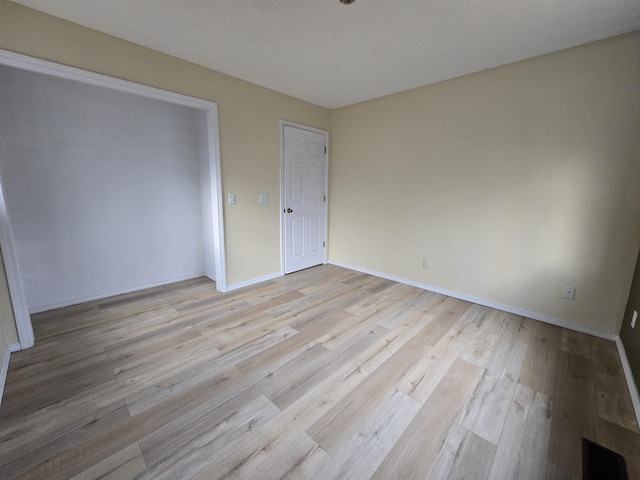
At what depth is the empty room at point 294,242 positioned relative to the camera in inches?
55.4

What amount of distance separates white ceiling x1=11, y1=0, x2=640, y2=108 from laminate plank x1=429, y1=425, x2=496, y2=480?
261 cm

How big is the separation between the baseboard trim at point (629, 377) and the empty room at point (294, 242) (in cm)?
3

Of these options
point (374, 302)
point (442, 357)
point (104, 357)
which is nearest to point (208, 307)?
point (104, 357)

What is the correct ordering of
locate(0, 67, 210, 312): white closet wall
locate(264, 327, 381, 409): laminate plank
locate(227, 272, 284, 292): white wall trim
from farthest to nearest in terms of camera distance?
locate(227, 272, 284, 292): white wall trim < locate(0, 67, 210, 312): white closet wall < locate(264, 327, 381, 409): laminate plank

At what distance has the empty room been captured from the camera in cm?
141

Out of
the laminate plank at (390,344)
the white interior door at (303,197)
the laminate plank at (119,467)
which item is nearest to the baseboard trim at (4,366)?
the laminate plank at (119,467)

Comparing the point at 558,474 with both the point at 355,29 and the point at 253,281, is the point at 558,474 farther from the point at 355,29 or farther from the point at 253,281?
the point at 253,281

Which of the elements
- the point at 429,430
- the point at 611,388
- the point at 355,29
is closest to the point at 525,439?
the point at 429,430

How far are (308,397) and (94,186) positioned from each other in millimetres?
3124

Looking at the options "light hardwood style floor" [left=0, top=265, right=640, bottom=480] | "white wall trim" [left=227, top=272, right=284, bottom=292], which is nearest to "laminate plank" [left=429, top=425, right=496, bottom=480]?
"light hardwood style floor" [left=0, top=265, right=640, bottom=480]

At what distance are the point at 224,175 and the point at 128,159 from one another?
115 cm

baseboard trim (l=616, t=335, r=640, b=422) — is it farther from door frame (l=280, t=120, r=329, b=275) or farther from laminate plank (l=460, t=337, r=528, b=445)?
door frame (l=280, t=120, r=329, b=275)

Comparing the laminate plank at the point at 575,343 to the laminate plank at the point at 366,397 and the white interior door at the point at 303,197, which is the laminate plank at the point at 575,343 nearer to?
the laminate plank at the point at 366,397

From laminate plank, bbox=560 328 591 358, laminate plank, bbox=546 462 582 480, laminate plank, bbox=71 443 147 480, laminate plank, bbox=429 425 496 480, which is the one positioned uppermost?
laminate plank, bbox=560 328 591 358
